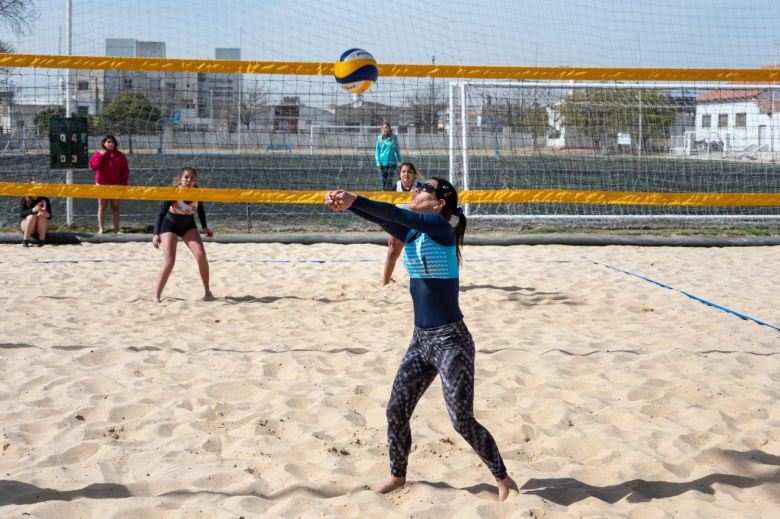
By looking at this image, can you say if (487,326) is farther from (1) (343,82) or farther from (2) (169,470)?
(2) (169,470)

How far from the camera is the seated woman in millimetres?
10430

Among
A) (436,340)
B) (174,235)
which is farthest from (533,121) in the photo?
(436,340)

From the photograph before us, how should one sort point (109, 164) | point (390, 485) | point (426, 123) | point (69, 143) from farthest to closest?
1. point (69, 143)
2. point (109, 164)
3. point (426, 123)
4. point (390, 485)

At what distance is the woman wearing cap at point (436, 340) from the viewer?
3182 mm

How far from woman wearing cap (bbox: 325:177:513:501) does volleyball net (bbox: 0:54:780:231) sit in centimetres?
328

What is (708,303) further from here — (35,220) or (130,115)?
(130,115)

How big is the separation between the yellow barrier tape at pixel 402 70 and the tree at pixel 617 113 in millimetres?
6264

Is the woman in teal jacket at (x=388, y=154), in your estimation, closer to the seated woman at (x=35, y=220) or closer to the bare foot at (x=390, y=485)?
the seated woman at (x=35, y=220)

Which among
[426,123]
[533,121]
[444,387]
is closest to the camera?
[444,387]

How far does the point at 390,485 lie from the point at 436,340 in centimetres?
63

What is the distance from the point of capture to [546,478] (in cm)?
354

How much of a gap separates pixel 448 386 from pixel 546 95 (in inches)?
407

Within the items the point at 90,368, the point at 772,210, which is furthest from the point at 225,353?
the point at 772,210

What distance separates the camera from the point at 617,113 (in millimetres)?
14039
